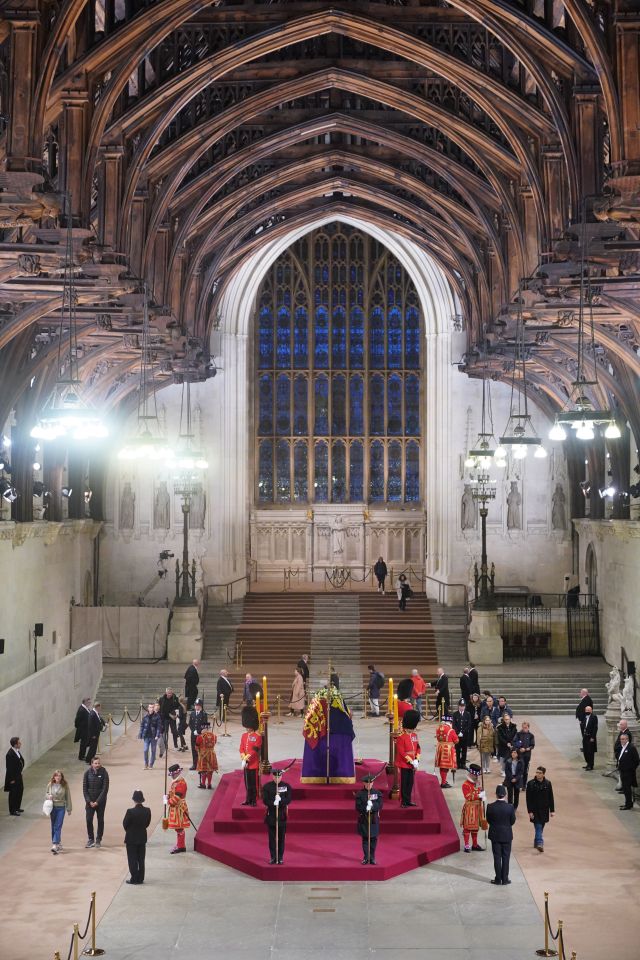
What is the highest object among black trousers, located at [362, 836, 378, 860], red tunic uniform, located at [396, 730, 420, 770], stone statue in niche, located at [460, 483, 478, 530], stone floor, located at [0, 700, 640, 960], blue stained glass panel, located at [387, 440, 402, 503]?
blue stained glass panel, located at [387, 440, 402, 503]

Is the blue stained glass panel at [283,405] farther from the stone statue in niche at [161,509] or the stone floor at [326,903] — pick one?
the stone floor at [326,903]

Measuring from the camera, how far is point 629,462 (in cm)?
3005

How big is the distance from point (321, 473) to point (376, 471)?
197 cm

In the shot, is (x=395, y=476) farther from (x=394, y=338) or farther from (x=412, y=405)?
(x=394, y=338)

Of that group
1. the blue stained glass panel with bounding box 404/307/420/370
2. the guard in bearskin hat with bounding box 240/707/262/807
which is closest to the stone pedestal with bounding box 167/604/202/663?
the blue stained glass panel with bounding box 404/307/420/370

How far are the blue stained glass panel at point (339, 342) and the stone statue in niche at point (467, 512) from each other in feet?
23.4

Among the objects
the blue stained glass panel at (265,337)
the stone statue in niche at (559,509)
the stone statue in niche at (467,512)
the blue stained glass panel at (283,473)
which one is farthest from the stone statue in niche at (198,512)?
the stone statue in niche at (559,509)

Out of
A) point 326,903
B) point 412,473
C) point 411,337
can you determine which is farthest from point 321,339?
→ point 326,903

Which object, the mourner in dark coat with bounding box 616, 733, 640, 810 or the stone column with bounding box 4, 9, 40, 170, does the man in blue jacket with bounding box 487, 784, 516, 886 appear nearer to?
the mourner in dark coat with bounding box 616, 733, 640, 810

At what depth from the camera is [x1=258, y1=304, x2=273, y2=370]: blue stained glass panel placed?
1690 inches

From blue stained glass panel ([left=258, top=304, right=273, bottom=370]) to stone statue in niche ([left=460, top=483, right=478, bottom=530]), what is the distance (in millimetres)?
8825

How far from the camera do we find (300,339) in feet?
141

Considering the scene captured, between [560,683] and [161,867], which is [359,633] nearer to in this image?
[560,683]

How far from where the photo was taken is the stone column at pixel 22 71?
46.1 ft
